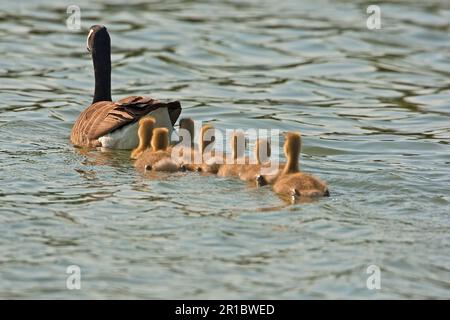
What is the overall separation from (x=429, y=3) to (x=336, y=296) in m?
16.6

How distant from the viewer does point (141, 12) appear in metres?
23.0

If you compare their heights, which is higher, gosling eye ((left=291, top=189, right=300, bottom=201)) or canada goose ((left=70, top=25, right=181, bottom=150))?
canada goose ((left=70, top=25, right=181, bottom=150))

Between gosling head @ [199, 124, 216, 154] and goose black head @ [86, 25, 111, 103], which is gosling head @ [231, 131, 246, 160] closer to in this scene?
gosling head @ [199, 124, 216, 154]

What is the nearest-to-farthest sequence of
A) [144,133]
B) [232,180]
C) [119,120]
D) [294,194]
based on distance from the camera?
Result: [294,194], [232,180], [144,133], [119,120]

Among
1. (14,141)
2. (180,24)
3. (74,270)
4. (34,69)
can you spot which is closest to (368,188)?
(74,270)

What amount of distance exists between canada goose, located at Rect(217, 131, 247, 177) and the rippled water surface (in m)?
0.23

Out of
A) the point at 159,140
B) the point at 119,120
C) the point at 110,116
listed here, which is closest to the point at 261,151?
the point at 159,140

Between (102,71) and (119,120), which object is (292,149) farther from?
(102,71)

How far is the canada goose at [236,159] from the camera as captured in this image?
450 inches

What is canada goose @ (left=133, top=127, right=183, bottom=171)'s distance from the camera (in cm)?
1163

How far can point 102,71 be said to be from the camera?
14695 millimetres

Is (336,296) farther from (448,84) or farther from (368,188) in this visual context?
(448,84)

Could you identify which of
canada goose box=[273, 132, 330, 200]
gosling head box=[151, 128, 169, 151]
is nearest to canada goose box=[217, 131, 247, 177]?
canada goose box=[273, 132, 330, 200]

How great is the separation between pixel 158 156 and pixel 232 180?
0.92m
